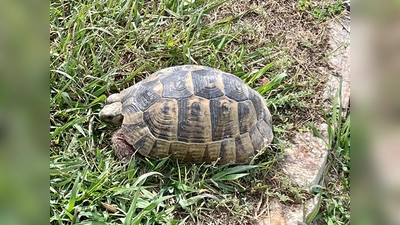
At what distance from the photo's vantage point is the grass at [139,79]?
181 centimetres

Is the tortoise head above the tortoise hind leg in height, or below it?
above

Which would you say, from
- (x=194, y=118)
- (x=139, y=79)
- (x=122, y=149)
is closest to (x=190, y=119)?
(x=194, y=118)

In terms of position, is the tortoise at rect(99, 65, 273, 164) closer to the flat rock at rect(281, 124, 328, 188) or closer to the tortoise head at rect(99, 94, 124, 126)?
the tortoise head at rect(99, 94, 124, 126)

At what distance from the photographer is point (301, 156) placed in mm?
2127

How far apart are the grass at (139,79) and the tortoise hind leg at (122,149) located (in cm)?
4

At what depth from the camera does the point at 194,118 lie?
6.19 feet

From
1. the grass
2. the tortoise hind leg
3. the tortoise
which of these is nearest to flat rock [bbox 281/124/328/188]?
the grass

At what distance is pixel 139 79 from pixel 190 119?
578 mm

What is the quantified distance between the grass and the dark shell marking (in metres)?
0.07

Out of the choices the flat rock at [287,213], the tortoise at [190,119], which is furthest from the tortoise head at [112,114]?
Result: the flat rock at [287,213]

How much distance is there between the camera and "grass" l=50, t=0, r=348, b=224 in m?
1.81

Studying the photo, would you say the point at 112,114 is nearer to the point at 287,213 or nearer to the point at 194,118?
the point at 194,118
